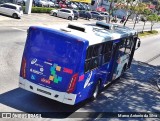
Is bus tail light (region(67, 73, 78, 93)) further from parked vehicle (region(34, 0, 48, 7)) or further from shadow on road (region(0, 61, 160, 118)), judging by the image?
parked vehicle (region(34, 0, 48, 7))

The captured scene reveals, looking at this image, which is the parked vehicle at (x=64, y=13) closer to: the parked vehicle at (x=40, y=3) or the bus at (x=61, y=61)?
the parked vehicle at (x=40, y=3)

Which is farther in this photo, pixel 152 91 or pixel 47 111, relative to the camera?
pixel 152 91

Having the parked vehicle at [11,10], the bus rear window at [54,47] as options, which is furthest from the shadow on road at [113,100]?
the parked vehicle at [11,10]

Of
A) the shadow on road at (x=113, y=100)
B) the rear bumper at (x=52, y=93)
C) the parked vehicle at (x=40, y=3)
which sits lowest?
the shadow on road at (x=113, y=100)

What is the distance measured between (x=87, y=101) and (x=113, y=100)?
1.64m

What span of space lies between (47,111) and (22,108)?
940 millimetres

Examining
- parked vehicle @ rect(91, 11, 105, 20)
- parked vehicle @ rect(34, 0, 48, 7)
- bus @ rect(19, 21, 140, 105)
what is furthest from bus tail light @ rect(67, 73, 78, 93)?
parked vehicle @ rect(91, 11, 105, 20)

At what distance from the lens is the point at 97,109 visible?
13.7 metres

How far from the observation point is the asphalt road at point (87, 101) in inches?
495

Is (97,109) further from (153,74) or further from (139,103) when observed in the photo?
(153,74)

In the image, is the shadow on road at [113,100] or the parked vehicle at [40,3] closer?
the shadow on road at [113,100]

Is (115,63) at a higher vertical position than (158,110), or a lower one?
higher

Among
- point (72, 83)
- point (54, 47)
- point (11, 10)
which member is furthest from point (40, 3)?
point (72, 83)

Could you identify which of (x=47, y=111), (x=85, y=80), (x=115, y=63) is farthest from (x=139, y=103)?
(x=47, y=111)
